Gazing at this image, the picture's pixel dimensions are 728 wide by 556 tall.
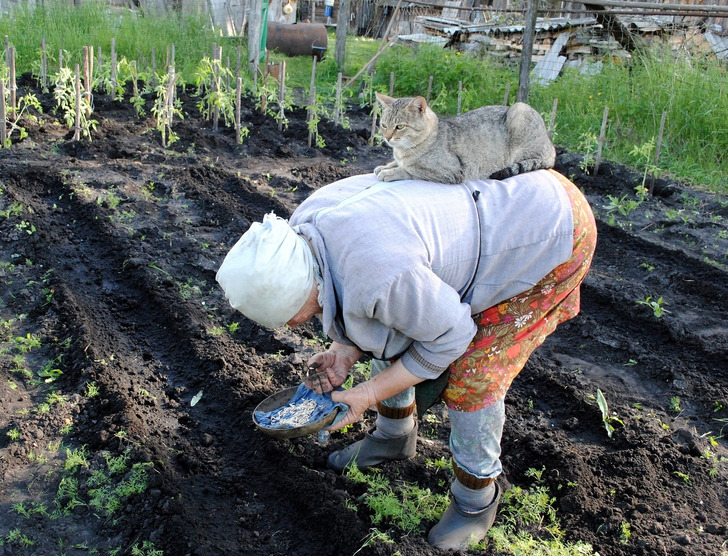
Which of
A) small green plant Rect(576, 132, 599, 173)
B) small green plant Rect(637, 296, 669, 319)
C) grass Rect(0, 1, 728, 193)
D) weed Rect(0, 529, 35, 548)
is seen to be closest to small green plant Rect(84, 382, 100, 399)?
weed Rect(0, 529, 35, 548)

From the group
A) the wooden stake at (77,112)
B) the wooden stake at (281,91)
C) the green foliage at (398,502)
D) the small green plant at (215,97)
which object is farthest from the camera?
the wooden stake at (281,91)

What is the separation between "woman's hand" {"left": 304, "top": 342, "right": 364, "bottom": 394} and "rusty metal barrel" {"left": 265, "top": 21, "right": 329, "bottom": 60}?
12177 millimetres

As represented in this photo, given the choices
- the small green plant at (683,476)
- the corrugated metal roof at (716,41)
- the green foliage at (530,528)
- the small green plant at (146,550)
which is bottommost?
the small green plant at (146,550)

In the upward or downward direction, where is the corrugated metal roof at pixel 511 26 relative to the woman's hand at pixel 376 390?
upward

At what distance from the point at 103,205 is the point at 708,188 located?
5.64 metres

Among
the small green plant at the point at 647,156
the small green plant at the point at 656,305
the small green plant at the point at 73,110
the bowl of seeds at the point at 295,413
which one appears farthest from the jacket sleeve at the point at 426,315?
the small green plant at the point at 73,110

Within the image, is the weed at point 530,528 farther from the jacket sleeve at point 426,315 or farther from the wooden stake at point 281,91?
the wooden stake at point 281,91

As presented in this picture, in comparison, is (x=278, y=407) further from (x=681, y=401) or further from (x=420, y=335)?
(x=681, y=401)

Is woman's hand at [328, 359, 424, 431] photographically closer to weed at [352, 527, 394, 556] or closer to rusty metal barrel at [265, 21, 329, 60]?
weed at [352, 527, 394, 556]

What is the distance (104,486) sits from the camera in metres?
2.88

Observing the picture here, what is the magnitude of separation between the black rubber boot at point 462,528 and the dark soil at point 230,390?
9 centimetres

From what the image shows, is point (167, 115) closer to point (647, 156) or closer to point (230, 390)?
point (230, 390)

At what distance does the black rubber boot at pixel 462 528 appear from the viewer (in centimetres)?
262

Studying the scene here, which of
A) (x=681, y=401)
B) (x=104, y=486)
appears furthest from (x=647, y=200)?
(x=104, y=486)
